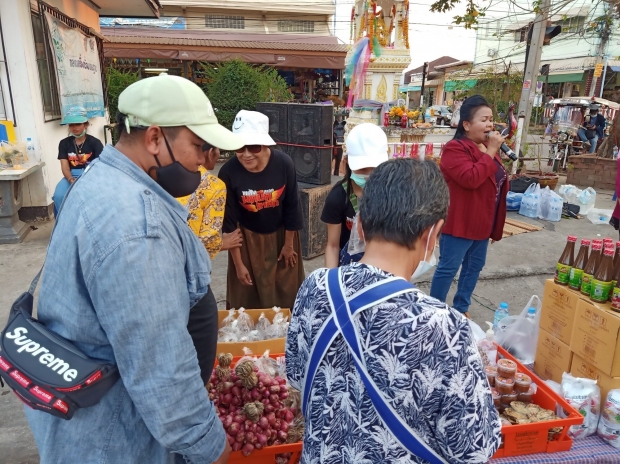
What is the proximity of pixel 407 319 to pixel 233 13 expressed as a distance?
1059 inches

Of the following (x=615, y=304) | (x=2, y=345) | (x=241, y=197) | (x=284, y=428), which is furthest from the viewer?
(x=241, y=197)

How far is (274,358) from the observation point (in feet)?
7.79

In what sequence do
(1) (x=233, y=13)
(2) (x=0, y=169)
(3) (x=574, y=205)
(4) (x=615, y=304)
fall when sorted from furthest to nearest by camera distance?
(1) (x=233, y=13)
(3) (x=574, y=205)
(2) (x=0, y=169)
(4) (x=615, y=304)

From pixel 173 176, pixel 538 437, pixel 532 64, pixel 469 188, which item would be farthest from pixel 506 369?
pixel 532 64

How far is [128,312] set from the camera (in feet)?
3.35

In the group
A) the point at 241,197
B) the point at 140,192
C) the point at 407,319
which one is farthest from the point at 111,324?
the point at 241,197

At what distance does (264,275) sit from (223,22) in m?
24.9

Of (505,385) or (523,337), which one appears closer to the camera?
(505,385)

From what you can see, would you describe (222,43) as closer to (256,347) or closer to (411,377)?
(256,347)

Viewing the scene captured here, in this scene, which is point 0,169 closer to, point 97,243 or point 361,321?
point 97,243

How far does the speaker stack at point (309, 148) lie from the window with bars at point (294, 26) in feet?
72.1

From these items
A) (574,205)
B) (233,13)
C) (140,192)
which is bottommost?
(574,205)

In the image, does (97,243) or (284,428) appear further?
(284,428)

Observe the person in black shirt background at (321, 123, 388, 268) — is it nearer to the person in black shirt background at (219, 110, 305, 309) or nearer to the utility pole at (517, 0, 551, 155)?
the person in black shirt background at (219, 110, 305, 309)
